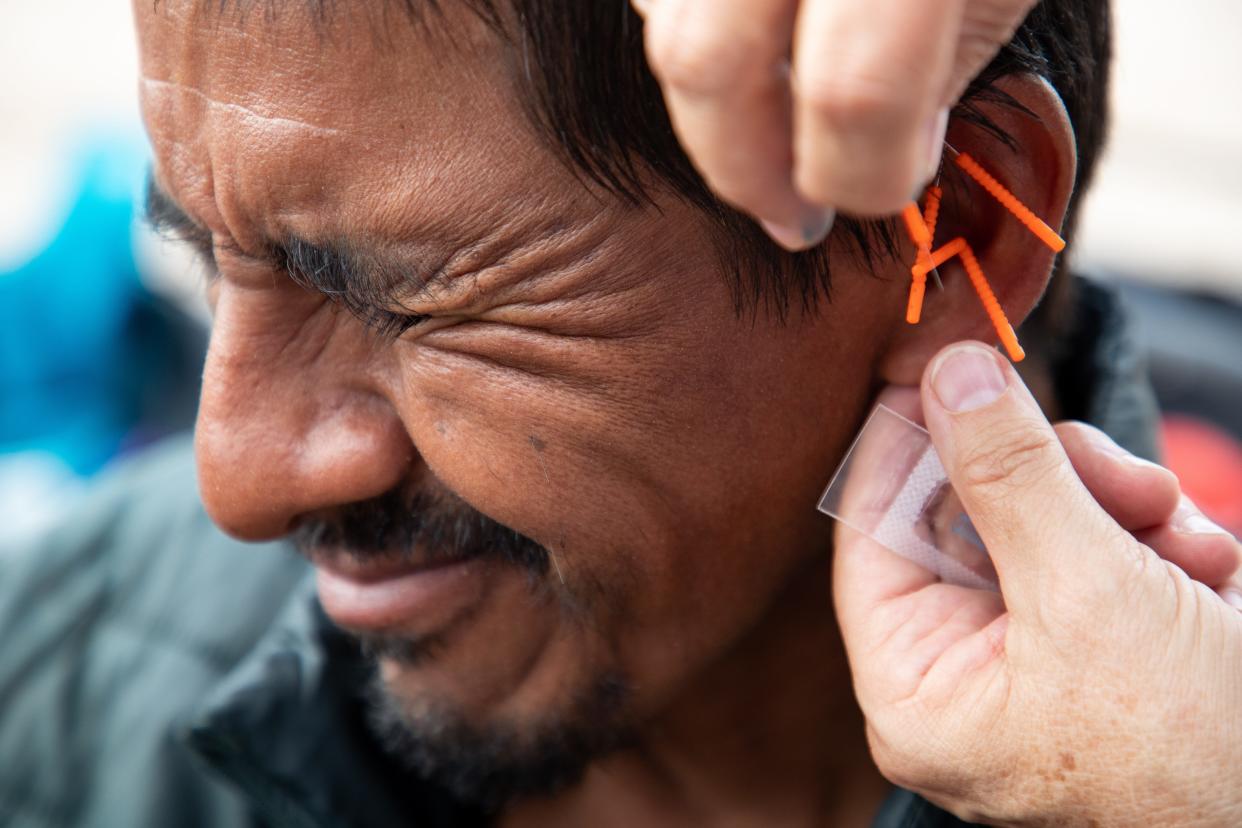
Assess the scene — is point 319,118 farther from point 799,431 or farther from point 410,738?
point 410,738

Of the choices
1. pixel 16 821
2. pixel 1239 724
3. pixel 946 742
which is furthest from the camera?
pixel 16 821

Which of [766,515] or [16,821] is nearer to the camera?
[766,515]

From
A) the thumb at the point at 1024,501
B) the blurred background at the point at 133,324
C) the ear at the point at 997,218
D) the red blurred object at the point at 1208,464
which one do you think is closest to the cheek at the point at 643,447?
the ear at the point at 997,218

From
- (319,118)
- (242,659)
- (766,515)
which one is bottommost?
(242,659)

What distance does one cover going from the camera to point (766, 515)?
1.63 metres

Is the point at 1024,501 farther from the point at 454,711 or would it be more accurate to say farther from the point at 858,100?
the point at 454,711

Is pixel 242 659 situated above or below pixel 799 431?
below

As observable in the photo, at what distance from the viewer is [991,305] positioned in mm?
1396

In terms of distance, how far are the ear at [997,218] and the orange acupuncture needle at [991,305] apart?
0.06m

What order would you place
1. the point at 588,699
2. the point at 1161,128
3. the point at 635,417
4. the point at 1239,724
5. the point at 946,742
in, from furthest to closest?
1. the point at 1161,128
2. the point at 588,699
3. the point at 635,417
4. the point at 946,742
5. the point at 1239,724

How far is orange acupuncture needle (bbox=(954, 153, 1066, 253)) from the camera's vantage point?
138cm

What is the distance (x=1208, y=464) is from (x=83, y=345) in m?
3.50

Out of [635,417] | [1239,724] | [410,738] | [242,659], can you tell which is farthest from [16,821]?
[1239,724]

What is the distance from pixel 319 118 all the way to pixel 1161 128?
548 cm
